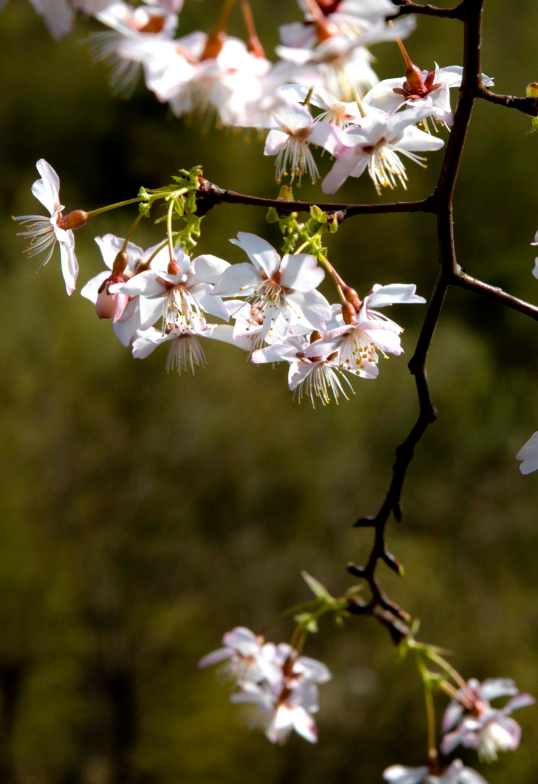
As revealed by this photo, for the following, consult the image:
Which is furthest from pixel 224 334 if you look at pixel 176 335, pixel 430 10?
pixel 430 10

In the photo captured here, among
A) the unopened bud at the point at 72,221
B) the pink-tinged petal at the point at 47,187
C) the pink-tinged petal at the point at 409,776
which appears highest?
the pink-tinged petal at the point at 47,187

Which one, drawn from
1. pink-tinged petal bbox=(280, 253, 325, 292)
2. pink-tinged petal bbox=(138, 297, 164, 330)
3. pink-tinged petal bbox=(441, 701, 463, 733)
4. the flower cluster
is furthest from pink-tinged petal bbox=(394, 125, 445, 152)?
pink-tinged petal bbox=(441, 701, 463, 733)

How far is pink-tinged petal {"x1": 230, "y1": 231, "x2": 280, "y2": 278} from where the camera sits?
0.46m

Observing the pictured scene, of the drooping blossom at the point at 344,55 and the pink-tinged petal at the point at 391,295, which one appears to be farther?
the pink-tinged petal at the point at 391,295

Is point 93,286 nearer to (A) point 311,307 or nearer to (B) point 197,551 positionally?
(A) point 311,307

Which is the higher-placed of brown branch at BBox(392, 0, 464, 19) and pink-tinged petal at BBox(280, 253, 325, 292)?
brown branch at BBox(392, 0, 464, 19)

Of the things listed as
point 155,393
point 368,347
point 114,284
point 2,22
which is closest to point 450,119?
point 368,347

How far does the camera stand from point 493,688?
0.91 meters

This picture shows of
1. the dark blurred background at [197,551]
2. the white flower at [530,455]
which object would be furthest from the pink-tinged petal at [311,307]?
the dark blurred background at [197,551]

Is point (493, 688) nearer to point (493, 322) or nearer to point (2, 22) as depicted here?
point (493, 322)

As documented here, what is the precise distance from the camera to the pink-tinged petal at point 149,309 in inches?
19.2

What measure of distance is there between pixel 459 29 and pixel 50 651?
7.71m

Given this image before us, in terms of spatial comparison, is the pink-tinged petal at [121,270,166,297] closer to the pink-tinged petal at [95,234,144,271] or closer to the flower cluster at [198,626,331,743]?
the pink-tinged petal at [95,234,144,271]

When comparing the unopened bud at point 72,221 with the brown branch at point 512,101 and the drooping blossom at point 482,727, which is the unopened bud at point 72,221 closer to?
the brown branch at point 512,101
